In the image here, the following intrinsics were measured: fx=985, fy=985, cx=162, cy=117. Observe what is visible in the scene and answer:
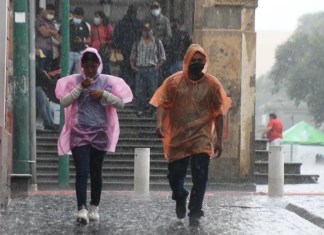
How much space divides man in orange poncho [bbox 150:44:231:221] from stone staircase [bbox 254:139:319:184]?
11574mm

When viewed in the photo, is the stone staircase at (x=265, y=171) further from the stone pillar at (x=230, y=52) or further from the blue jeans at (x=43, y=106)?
the blue jeans at (x=43, y=106)

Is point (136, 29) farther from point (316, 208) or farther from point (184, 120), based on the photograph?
point (184, 120)

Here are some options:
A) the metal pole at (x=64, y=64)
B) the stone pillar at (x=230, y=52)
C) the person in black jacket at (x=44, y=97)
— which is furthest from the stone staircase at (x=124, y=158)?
the stone pillar at (x=230, y=52)

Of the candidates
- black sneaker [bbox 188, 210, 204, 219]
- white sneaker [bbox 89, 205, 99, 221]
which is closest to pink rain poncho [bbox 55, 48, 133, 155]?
white sneaker [bbox 89, 205, 99, 221]

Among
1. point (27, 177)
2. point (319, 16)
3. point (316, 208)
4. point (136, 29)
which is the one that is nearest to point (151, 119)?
point (136, 29)

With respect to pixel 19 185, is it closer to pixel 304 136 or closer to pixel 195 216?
Answer: pixel 195 216

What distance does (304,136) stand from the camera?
64.6m

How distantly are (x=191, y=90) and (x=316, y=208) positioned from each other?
293 centimetres

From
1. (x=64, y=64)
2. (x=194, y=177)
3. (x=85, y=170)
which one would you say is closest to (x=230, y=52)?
(x=64, y=64)

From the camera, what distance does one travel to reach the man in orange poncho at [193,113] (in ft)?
32.3

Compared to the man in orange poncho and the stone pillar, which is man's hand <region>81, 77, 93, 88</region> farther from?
the stone pillar

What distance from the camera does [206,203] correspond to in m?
13.1

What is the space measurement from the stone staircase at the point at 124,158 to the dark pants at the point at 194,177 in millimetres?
8640

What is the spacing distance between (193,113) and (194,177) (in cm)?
64
